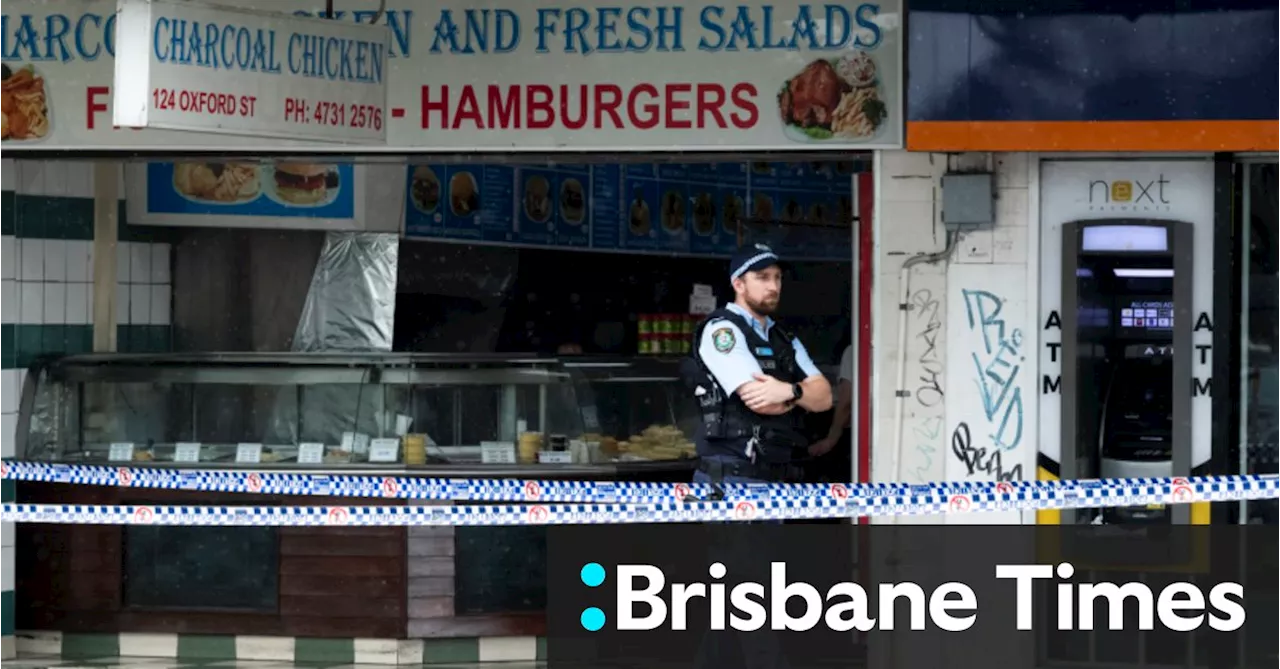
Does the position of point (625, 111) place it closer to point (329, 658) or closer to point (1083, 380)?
point (1083, 380)

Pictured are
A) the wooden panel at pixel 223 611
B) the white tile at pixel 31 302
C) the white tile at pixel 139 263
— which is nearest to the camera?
the wooden panel at pixel 223 611

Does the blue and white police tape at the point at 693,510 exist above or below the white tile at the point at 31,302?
below

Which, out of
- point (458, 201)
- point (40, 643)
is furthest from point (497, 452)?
point (40, 643)

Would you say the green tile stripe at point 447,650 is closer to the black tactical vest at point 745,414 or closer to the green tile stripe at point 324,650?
the green tile stripe at point 324,650

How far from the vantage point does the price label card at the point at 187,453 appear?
1109 cm

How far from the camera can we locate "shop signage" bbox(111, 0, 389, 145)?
8617 mm

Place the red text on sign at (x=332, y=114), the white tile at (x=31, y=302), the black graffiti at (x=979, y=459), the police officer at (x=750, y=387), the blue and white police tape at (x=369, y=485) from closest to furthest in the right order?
the police officer at (x=750, y=387)
the red text on sign at (x=332, y=114)
the black graffiti at (x=979, y=459)
the blue and white police tape at (x=369, y=485)
the white tile at (x=31, y=302)

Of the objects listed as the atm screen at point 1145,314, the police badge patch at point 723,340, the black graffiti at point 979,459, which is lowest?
the black graffiti at point 979,459

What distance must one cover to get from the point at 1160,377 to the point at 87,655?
5.43 m

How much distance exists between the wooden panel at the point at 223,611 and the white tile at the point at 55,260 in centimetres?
107

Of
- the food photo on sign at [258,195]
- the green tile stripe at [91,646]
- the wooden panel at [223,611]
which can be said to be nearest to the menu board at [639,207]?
the food photo on sign at [258,195]

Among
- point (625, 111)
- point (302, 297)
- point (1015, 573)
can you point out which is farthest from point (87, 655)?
point (1015, 573)

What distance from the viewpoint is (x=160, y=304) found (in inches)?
479

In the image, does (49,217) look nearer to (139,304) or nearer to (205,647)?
(139,304)
